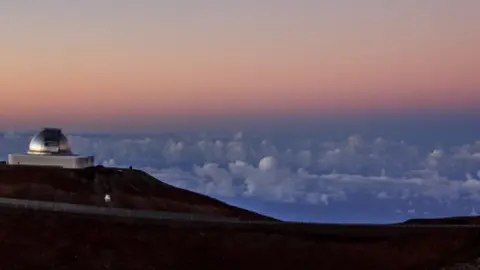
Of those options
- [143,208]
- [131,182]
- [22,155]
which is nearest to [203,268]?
[143,208]

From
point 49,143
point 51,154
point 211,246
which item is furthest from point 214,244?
point 49,143

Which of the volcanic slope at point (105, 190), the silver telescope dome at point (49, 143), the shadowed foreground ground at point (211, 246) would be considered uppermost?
the silver telescope dome at point (49, 143)

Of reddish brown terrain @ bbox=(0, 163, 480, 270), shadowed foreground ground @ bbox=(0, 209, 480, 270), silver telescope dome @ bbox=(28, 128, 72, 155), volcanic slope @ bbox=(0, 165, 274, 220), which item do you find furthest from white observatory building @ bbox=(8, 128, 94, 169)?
shadowed foreground ground @ bbox=(0, 209, 480, 270)

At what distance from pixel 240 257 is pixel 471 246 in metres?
13.7

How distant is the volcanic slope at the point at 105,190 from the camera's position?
60.6 m

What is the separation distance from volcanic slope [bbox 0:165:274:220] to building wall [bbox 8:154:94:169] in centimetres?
652

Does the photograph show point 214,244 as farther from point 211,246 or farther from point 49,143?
point 49,143

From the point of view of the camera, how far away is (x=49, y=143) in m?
80.9

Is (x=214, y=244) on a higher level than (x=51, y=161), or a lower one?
lower

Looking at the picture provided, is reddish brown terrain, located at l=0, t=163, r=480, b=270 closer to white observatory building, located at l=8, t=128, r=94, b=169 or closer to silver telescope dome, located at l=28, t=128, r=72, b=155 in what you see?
white observatory building, located at l=8, t=128, r=94, b=169

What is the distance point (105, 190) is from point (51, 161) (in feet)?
53.1

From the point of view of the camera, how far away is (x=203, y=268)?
36344 millimetres

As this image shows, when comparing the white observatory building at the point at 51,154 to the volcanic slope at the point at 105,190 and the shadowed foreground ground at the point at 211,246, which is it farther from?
the shadowed foreground ground at the point at 211,246

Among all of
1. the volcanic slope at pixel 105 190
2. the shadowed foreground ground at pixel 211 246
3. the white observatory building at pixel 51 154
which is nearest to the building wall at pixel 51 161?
the white observatory building at pixel 51 154
